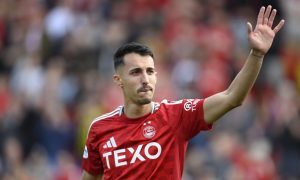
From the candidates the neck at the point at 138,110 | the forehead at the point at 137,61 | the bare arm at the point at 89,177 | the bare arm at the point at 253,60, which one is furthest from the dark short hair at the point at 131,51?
the bare arm at the point at 89,177

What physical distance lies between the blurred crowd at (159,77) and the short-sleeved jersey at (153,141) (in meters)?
5.10

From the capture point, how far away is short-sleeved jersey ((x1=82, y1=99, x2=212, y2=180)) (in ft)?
28.1

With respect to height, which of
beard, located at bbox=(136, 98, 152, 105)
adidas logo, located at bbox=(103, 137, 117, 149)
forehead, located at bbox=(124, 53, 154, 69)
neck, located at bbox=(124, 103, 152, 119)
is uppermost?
forehead, located at bbox=(124, 53, 154, 69)

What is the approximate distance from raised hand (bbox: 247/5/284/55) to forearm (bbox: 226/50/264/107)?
0.17 feet

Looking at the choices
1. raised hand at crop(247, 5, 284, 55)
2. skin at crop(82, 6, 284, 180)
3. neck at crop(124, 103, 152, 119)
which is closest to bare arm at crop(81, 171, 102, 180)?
skin at crop(82, 6, 284, 180)

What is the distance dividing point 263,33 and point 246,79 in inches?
13.9

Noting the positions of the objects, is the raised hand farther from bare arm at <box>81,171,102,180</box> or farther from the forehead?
bare arm at <box>81,171,102,180</box>

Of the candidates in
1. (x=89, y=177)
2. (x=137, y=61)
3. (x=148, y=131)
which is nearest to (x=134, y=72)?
(x=137, y=61)

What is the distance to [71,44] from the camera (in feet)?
59.1

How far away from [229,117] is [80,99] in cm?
248

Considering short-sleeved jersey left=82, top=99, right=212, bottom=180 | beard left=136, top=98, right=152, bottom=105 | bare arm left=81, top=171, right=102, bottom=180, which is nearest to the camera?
short-sleeved jersey left=82, top=99, right=212, bottom=180

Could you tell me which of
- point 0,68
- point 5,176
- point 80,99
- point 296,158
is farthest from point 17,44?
point 296,158

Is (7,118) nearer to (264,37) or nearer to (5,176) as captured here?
(5,176)

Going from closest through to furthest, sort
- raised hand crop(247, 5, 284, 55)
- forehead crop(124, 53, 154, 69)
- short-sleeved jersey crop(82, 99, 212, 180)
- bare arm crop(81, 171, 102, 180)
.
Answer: raised hand crop(247, 5, 284, 55), short-sleeved jersey crop(82, 99, 212, 180), forehead crop(124, 53, 154, 69), bare arm crop(81, 171, 102, 180)
